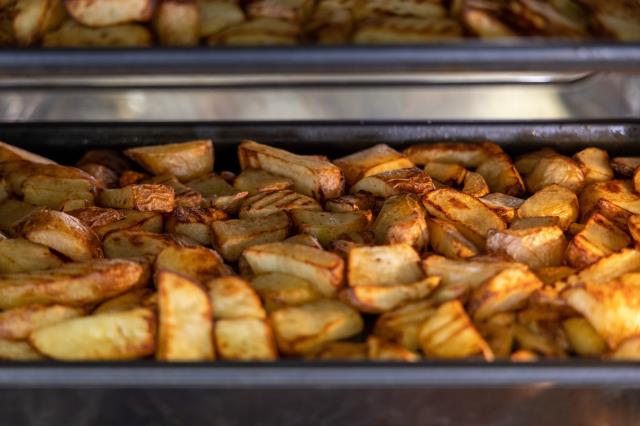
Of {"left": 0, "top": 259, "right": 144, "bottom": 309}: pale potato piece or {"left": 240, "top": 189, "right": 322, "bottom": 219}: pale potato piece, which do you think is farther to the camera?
{"left": 240, "top": 189, "right": 322, "bottom": 219}: pale potato piece

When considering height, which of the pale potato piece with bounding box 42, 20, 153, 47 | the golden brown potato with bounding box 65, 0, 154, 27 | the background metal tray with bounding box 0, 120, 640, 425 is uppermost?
the golden brown potato with bounding box 65, 0, 154, 27

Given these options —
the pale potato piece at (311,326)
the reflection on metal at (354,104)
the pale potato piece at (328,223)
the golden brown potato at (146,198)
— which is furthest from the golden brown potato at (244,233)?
the reflection on metal at (354,104)

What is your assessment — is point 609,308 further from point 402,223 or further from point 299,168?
point 299,168

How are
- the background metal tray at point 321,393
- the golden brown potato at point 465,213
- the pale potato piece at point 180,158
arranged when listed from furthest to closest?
the pale potato piece at point 180,158, the golden brown potato at point 465,213, the background metal tray at point 321,393

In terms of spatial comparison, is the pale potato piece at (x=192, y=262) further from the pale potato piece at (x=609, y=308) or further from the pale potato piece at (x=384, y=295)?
the pale potato piece at (x=609, y=308)

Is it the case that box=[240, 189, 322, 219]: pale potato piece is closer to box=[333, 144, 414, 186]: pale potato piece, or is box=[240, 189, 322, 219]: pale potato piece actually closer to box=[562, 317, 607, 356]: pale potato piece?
box=[333, 144, 414, 186]: pale potato piece

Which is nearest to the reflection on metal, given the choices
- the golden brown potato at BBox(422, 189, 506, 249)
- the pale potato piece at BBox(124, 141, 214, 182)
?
the pale potato piece at BBox(124, 141, 214, 182)

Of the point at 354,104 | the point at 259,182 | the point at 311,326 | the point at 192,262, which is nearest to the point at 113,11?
the point at 192,262
